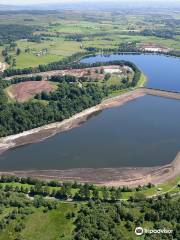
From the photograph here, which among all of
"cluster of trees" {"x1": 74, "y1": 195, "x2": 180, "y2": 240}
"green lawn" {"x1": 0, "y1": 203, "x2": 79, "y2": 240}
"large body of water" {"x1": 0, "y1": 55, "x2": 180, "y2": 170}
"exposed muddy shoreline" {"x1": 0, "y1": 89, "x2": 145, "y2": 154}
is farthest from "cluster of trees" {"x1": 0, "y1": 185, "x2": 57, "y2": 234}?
Answer: "exposed muddy shoreline" {"x1": 0, "y1": 89, "x2": 145, "y2": 154}

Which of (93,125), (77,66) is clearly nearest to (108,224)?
(93,125)

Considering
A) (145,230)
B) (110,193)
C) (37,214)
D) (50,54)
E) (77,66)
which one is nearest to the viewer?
(145,230)

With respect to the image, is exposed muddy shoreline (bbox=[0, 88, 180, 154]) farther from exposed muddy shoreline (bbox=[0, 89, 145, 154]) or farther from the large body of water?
the large body of water

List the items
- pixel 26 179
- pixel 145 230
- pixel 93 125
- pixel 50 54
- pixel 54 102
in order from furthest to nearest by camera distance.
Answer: pixel 50 54 → pixel 54 102 → pixel 93 125 → pixel 26 179 → pixel 145 230

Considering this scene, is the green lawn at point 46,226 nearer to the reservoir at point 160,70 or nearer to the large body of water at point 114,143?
the large body of water at point 114,143

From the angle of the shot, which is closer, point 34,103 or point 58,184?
point 58,184

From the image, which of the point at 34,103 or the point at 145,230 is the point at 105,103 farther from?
the point at 145,230
